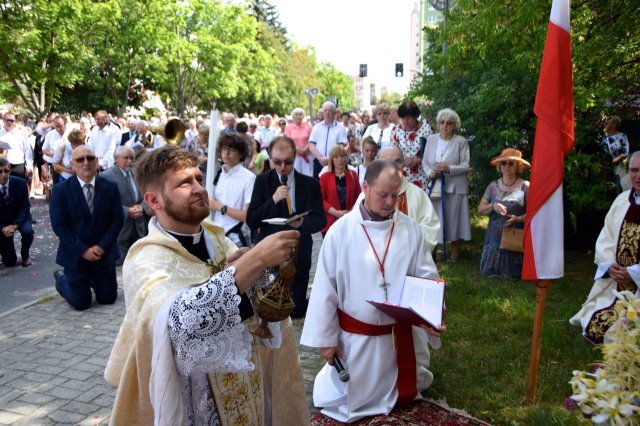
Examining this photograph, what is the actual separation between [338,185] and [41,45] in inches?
684

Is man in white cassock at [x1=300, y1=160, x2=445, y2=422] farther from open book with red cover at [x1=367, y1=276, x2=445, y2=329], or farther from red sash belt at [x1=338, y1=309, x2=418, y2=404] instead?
open book with red cover at [x1=367, y1=276, x2=445, y2=329]

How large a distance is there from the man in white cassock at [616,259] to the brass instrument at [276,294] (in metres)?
3.90

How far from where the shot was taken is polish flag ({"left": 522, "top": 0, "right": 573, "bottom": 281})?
4.31 m

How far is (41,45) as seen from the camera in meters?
20.7

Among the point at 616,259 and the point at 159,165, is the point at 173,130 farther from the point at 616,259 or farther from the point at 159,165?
the point at 616,259

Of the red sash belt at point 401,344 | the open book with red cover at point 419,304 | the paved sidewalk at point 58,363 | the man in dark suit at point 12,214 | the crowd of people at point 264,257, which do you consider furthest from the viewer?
the man in dark suit at point 12,214

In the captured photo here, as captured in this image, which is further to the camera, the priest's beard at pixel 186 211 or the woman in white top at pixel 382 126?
the woman in white top at pixel 382 126

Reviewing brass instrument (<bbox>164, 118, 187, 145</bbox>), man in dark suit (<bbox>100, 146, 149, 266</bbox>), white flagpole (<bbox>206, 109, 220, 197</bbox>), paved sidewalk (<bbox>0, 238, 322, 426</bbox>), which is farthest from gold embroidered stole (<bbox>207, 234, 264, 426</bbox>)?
man in dark suit (<bbox>100, 146, 149, 266</bbox>)

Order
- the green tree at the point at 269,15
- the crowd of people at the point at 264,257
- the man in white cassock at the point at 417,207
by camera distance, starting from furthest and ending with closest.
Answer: the green tree at the point at 269,15 → the man in white cassock at the point at 417,207 → the crowd of people at the point at 264,257

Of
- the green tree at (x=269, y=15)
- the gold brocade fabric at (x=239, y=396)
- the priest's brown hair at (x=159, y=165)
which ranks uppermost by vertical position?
the green tree at (x=269, y=15)

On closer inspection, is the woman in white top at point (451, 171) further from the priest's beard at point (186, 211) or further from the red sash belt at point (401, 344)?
the priest's beard at point (186, 211)

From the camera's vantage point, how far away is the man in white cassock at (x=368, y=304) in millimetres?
4398

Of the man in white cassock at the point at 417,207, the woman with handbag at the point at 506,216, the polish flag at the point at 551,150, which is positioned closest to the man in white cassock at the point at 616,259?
the polish flag at the point at 551,150

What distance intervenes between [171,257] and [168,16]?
30.4 meters
